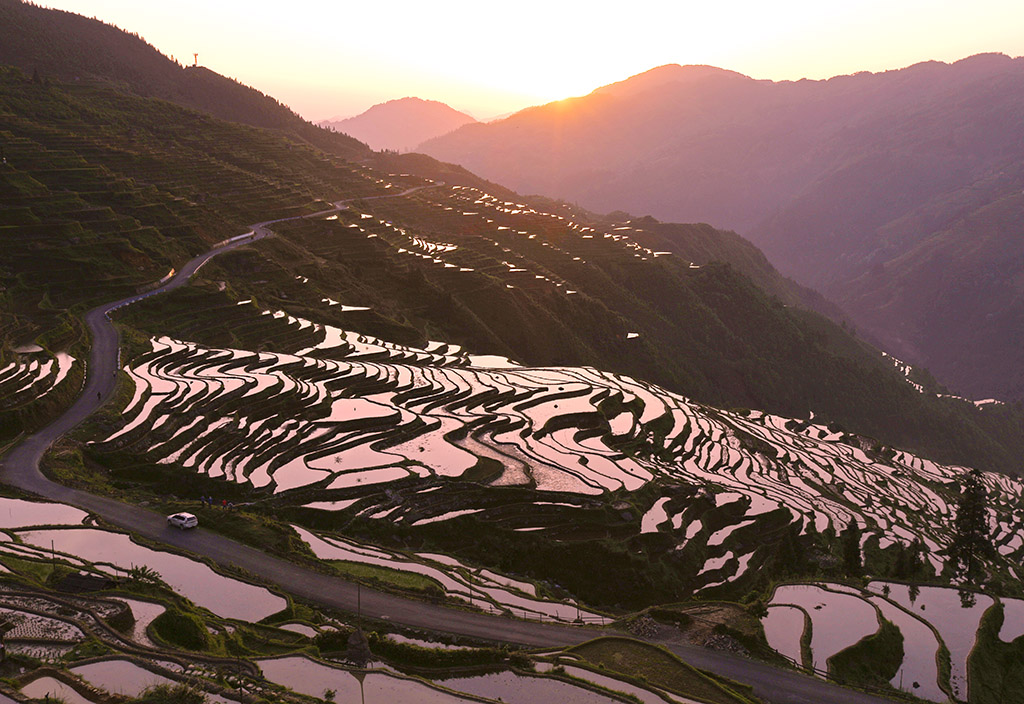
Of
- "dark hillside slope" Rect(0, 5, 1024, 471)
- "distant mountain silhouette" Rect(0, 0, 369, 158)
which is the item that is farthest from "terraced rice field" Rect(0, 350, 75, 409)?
"distant mountain silhouette" Rect(0, 0, 369, 158)

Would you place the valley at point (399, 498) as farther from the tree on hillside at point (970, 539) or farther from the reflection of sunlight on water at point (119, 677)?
the tree on hillside at point (970, 539)

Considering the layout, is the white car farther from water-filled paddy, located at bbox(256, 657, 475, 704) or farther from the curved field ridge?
water-filled paddy, located at bbox(256, 657, 475, 704)

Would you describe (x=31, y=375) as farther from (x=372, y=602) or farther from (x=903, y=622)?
(x=903, y=622)

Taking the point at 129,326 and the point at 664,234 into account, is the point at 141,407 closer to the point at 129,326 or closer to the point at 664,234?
the point at 129,326

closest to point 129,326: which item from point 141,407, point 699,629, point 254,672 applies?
point 141,407

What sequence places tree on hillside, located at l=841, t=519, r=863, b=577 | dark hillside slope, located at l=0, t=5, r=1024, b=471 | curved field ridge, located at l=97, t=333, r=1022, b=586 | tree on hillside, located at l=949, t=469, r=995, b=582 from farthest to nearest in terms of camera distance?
dark hillside slope, located at l=0, t=5, r=1024, b=471 < tree on hillside, located at l=949, t=469, r=995, b=582 < curved field ridge, located at l=97, t=333, r=1022, b=586 < tree on hillside, located at l=841, t=519, r=863, b=577

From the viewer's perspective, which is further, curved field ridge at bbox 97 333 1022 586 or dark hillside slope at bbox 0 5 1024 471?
dark hillside slope at bbox 0 5 1024 471
